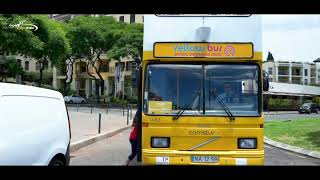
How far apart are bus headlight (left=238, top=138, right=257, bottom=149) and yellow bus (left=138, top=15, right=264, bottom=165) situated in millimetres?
18

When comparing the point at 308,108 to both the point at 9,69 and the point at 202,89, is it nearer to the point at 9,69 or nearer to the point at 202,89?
the point at 9,69

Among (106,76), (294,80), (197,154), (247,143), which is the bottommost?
(197,154)

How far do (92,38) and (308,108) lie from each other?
24074 millimetres

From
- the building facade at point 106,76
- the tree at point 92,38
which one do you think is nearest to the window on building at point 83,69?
the building facade at point 106,76

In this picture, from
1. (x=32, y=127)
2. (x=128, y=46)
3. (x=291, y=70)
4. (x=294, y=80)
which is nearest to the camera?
(x=32, y=127)

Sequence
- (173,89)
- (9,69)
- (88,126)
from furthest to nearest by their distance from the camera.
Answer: (88,126)
(9,69)
(173,89)

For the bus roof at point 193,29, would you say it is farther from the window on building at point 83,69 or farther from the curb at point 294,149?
the window on building at point 83,69

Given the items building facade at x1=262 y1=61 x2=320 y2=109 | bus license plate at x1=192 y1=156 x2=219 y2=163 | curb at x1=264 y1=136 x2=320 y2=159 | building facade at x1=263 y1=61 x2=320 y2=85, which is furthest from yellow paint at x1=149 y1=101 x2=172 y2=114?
building facade at x1=263 y1=61 x2=320 y2=85

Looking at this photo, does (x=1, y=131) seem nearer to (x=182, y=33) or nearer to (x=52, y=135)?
(x=52, y=135)

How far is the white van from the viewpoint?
612 centimetres

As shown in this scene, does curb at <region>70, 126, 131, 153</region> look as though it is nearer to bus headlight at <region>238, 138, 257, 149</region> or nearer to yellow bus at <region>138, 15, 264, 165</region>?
yellow bus at <region>138, 15, 264, 165</region>

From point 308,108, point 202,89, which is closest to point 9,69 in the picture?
point 202,89

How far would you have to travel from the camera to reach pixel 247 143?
877 centimetres

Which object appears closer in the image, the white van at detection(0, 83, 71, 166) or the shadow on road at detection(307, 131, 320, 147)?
the white van at detection(0, 83, 71, 166)
